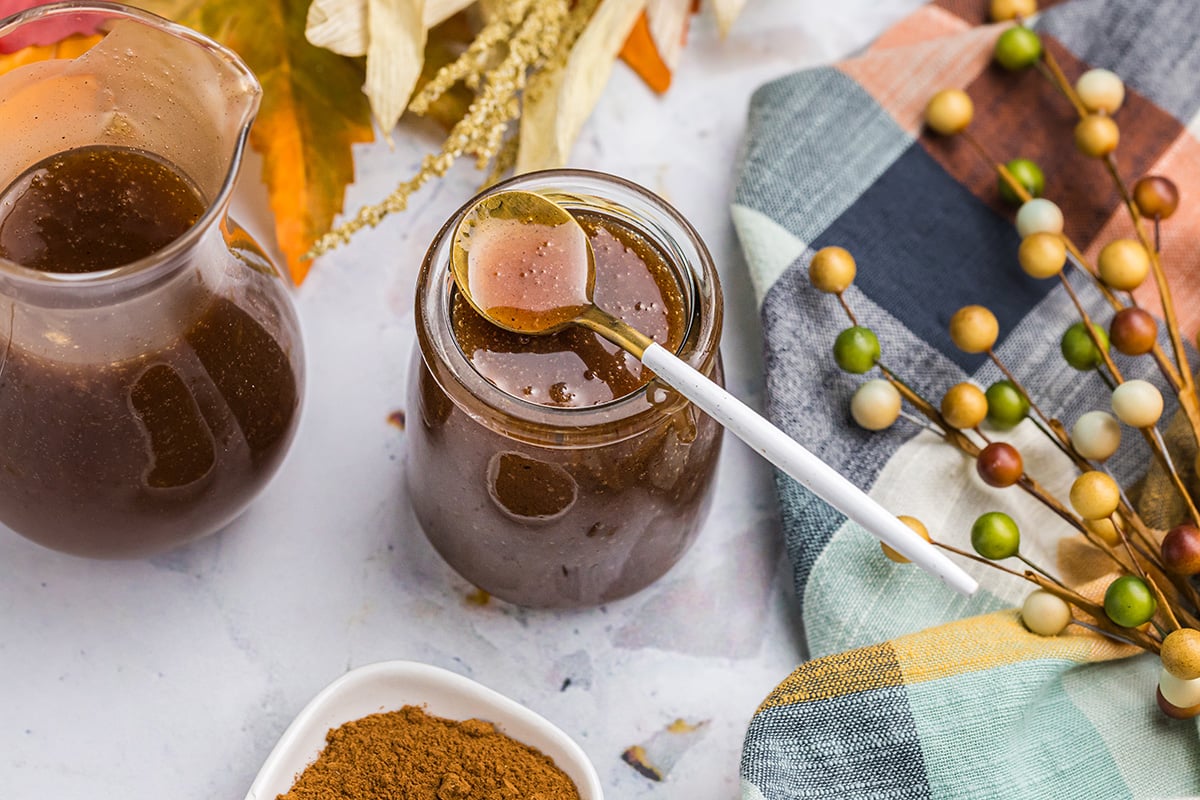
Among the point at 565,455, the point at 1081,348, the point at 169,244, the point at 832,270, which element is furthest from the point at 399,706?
the point at 1081,348

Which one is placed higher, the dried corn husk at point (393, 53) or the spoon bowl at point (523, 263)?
the spoon bowl at point (523, 263)

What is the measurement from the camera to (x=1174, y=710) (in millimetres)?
881

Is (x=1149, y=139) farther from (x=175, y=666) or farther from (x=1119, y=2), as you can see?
(x=175, y=666)

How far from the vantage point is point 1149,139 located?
1.13 metres

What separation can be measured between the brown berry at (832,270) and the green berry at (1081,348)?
0.60ft

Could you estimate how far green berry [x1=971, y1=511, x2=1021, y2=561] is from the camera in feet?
3.04

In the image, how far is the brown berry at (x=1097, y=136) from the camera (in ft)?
3.51

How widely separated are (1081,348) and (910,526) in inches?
9.2

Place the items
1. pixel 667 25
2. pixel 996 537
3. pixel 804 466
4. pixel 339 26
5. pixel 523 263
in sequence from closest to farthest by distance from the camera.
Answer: pixel 804 466 → pixel 523 263 → pixel 996 537 → pixel 339 26 → pixel 667 25

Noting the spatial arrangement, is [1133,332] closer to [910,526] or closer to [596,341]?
[910,526]

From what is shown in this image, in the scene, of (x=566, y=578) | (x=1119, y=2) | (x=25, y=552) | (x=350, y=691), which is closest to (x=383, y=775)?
(x=350, y=691)

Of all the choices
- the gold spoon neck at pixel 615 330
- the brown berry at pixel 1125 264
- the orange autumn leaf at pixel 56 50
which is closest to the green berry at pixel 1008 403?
the brown berry at pixel 1125 264

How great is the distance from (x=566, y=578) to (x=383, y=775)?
19cm

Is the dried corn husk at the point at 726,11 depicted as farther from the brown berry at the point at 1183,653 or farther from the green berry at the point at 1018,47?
the brown berry at the point at 1183,653
